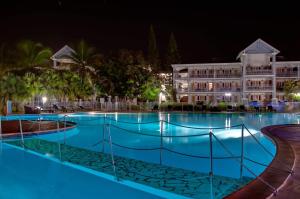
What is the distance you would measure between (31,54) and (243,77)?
988 inches

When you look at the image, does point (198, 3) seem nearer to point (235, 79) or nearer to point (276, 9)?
point (276, 9)

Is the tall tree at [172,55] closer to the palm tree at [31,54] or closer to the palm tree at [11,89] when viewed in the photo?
the palm tree at [31,54]

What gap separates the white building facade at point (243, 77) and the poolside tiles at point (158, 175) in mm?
31190

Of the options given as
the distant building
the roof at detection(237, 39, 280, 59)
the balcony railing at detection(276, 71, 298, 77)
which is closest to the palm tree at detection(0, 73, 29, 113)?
the distant building

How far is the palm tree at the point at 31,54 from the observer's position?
35.7 meters

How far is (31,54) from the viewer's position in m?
36.3

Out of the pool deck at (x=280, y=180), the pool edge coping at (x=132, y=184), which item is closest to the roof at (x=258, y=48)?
the pool deck at (x=280, y=180)

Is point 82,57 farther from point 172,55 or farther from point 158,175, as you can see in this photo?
point 158,175

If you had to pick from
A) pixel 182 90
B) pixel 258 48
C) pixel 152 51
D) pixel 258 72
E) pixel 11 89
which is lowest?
pixel 11 89

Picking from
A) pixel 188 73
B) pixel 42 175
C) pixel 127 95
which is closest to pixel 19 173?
pixel 42 175

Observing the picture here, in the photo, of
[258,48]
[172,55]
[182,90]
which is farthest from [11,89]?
[172,55]

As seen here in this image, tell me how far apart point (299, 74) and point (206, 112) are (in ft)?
52.5

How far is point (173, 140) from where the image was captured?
1505cm

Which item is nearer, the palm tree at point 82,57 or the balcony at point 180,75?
the palm tree at point 82,57
